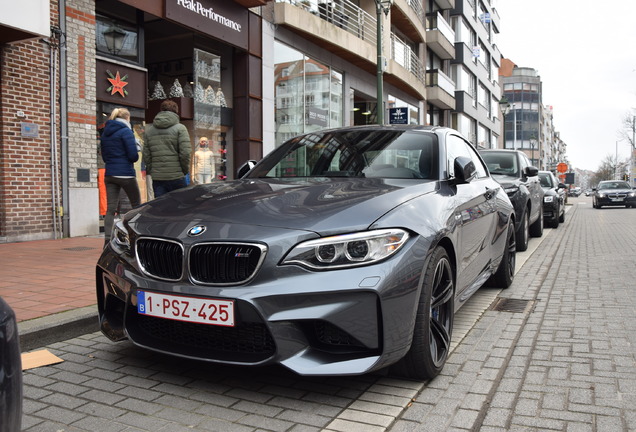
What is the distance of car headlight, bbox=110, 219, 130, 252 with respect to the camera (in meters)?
3.27

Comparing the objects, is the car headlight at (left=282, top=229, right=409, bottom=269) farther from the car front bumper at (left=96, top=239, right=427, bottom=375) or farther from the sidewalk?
the sidewalk

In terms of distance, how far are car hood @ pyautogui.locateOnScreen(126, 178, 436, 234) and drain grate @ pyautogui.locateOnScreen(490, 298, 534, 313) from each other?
1.90 metres

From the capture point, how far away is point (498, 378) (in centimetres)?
330

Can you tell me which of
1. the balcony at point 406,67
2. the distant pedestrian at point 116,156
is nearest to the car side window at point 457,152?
the distant pedestrian at point 116,156

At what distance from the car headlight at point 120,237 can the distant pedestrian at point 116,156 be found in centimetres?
370

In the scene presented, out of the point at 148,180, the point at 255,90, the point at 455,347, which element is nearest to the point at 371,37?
the point at 255,90

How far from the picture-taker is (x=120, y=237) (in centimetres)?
338

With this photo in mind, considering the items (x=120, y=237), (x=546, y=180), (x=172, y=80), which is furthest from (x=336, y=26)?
(x=120, y=237)

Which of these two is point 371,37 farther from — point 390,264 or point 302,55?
point 390,264

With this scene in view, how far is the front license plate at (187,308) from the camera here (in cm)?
270

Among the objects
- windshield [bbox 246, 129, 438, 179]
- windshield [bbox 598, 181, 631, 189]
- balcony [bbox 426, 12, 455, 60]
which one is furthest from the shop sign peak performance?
windshield [bbox 598, 181, 631, 189]

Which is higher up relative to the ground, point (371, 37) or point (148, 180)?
point (371, 37)

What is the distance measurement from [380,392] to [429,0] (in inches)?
1227

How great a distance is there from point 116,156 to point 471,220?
4674 mm
